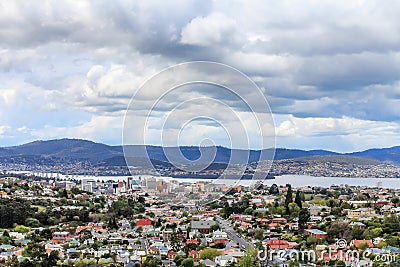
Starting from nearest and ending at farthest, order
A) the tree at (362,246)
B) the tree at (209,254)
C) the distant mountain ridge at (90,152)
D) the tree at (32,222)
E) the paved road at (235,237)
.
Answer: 1. the tree at (209,254)
2. the tree at (362,246)
3. the paved road at (235,237)
4. the tree at (32,222)
5. the distant mountain ridge at (90,152)

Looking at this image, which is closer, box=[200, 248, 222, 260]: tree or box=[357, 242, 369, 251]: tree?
box=[200, 248, 222, 260]: tree

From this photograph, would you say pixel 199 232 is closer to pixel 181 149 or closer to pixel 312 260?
pixel 312 260

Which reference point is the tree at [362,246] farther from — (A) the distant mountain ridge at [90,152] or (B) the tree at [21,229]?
(A) the distant mountain ridge at [90,152]

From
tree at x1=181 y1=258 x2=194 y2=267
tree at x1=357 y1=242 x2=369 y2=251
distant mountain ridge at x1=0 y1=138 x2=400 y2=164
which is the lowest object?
tree at x1=181 y1=258 x2=194 y2=267

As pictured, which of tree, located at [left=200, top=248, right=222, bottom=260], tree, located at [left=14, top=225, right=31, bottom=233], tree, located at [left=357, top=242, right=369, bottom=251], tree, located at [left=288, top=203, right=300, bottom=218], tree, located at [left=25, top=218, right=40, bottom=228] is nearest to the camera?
tree, located at [left=200, top=248, right=222, bottom=260]

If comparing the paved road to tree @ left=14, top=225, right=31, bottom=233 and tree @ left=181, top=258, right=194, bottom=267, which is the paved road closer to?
tree @ left=181, top=258, right=194, bottom=267

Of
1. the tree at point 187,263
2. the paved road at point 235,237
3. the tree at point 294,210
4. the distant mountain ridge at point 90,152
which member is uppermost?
the distant mountain ridge at point 90,152

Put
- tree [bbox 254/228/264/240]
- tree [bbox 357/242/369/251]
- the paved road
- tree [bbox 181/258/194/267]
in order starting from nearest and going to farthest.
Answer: tree [bbox 181/258/194/267], tree [bbox 357/242/369/251], the paved road, tree [bbox 254/228/264/240]

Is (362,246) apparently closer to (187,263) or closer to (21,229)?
(187,263)

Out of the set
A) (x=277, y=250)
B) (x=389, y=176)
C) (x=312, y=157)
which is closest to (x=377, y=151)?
(x=312, y=157)

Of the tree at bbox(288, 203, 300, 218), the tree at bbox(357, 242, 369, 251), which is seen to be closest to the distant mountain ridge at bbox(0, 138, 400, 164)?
the tree at bbox(288, 203, 300, 218)

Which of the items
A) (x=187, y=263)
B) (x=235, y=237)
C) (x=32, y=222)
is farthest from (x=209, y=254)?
(x=32, y=222)

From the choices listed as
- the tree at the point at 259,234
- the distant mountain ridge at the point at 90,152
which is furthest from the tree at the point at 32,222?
the distant mountain ridge at the point at 90,152
